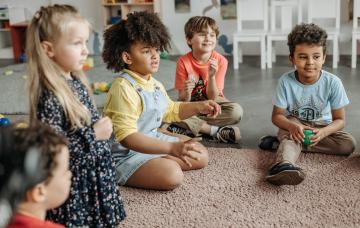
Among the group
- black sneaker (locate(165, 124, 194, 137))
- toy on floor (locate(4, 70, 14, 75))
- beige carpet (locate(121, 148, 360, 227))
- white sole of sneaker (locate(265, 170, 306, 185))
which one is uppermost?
toy on floor (locate(4, 70, 14, 75))

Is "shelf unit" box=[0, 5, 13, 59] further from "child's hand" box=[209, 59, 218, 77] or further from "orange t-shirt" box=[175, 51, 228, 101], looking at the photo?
"child's hand" box=[209, 59, 218, 77]

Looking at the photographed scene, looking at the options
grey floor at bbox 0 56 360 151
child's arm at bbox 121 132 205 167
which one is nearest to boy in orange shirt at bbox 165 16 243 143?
grey floor at bbox 0 56 360 151

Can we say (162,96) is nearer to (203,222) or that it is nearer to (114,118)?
(114,118)

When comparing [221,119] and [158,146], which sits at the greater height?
[158,146]

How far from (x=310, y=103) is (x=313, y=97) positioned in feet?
0.10

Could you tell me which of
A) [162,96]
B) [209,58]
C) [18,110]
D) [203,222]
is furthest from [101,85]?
[203,222]

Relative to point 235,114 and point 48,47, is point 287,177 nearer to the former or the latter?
point 235,114

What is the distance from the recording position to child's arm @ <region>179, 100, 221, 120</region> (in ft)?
6.18

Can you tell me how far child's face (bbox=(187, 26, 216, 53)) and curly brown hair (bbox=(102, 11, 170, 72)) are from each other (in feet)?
1.88

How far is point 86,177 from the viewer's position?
1.43 meters

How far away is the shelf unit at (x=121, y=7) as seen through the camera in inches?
184

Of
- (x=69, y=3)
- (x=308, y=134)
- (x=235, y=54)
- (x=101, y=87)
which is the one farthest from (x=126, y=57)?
(x=69, y=3)

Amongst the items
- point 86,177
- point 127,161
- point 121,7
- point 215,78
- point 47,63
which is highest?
point 121,7

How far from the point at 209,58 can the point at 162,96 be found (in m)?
0.61
